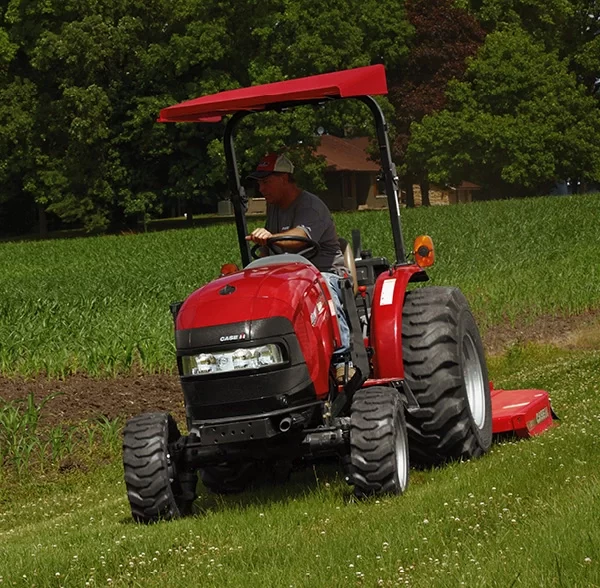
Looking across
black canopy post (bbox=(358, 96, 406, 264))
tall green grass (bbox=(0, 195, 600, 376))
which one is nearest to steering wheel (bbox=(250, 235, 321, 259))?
black canopy post (bbox=(358, 96, 406, 264))

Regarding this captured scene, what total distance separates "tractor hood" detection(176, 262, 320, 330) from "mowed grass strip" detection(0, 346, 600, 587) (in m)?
1.07

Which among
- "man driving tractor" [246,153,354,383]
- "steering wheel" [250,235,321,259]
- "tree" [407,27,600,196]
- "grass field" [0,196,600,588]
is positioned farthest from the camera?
"tree" [407,27,600,196]

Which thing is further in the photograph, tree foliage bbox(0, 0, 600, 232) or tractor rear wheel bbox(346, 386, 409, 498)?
tree foliage bbox(0, 0, 600, 232)

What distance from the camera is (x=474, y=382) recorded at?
Answer: 350 inches

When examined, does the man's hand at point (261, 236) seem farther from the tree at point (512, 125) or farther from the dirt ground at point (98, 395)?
the tree at point (512, 125)

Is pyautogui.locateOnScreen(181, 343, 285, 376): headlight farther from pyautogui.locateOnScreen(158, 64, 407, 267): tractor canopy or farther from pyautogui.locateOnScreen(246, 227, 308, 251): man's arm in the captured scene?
pyautogui.locateOnScreen(158, 64, 407, 267): tractor canopy

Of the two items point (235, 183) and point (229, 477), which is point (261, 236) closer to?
point (235, 183)

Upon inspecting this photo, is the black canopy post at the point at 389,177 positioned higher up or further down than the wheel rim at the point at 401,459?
higher up

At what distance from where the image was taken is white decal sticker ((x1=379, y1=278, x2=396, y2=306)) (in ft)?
26.4

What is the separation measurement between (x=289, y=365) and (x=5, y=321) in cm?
1097

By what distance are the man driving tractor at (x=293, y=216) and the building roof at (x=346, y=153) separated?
189 ft

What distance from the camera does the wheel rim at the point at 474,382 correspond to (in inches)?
345

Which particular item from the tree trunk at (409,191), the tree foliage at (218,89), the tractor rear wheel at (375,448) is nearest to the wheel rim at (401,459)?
the tractor rear wheel at (375,448)

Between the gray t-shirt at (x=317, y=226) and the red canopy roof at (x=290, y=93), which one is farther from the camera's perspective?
the gray t-shirt at (x=317, y=226)
